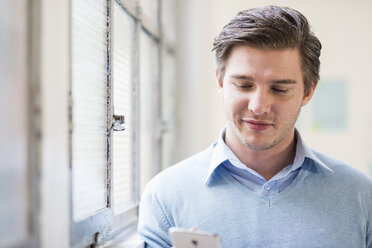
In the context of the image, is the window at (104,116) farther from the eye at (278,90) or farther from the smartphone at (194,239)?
the eye at (278,90)

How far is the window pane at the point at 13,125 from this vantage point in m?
0.87

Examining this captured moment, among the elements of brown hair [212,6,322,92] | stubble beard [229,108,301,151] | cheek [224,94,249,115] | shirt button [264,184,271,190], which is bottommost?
shirt button [264,184,271,190]

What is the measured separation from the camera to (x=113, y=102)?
1.52 metres

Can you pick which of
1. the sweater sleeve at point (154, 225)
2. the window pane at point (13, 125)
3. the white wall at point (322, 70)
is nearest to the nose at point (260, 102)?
the sweater sleeve at point (154, 225)

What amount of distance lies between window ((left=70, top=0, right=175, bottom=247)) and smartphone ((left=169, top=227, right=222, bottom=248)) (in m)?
0.34

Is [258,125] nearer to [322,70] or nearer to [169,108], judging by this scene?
[169,108]

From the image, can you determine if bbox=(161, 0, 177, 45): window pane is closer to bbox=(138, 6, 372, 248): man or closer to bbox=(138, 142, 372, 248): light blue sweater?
bbox=(138, 6, 372, 248): man

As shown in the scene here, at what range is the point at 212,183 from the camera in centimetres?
140

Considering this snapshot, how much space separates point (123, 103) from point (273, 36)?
0.72m

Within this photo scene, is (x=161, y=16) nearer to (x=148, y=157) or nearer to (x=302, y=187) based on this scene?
(x=148, y=157)

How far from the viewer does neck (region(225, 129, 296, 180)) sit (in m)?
1.46

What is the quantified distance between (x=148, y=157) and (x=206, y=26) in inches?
39.5

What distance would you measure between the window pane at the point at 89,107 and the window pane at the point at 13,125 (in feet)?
0.84

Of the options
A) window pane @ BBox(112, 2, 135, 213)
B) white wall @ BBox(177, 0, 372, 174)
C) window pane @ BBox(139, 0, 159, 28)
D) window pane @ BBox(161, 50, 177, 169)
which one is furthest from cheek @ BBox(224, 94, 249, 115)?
white wall @ BBox(177, 0, 372, 174)
